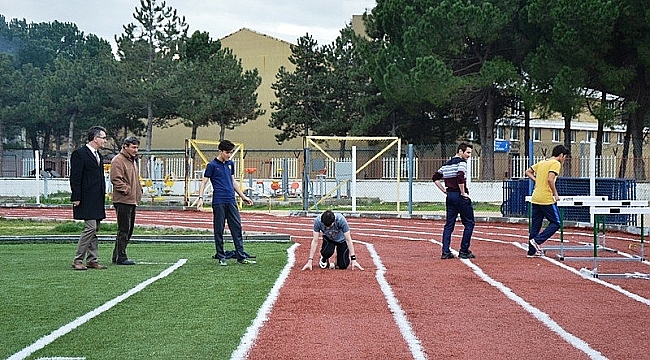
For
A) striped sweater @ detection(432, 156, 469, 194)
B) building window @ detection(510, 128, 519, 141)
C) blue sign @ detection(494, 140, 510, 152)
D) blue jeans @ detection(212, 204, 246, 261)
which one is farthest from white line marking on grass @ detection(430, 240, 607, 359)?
building window @ detection(510, 128, 519, 141)

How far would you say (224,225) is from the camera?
13086mm

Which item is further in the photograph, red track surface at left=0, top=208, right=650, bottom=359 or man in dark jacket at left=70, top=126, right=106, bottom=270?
man in dark jacket at left=70, top=126, right=106, bottom=270

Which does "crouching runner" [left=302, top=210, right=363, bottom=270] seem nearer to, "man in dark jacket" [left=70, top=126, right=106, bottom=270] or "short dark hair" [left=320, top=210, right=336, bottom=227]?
"short dark hair" [left=320, top=210, right=336, bottom=227]

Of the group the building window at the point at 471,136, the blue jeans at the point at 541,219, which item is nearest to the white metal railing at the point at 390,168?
the building window at the point at 471,136

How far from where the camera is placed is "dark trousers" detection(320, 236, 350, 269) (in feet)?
40.8

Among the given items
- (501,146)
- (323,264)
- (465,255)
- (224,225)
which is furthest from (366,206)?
(323,264)

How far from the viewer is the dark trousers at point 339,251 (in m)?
12.4

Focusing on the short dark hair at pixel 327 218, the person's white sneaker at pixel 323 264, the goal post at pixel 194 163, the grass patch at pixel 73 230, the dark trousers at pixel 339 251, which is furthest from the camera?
the goal post at pixel 194 163

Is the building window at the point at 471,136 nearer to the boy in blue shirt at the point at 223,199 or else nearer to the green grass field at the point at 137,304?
the green grass field at the point at 137,304

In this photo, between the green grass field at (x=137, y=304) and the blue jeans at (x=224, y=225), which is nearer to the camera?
the green grass field at (x=137, y=304)

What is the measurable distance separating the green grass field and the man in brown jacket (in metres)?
0.47

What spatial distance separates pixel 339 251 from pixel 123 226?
3096 millimetres

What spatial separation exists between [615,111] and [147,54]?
28.0 m

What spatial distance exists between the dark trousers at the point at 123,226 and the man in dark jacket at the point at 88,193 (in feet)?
1.58
